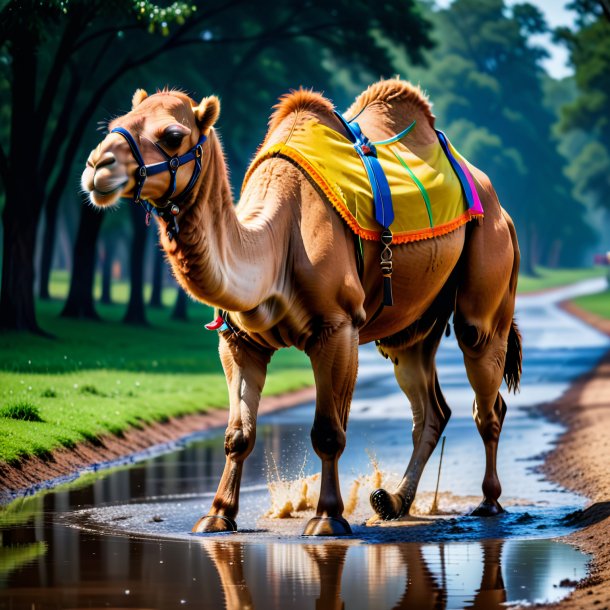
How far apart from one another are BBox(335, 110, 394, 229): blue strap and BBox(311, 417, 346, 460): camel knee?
5.02 ft

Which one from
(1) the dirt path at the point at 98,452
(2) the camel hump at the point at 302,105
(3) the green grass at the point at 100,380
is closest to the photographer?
(2) the camel hump at the point at 302,105

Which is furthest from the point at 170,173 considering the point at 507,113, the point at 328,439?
the point at 507,113

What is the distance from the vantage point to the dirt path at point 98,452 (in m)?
11.8

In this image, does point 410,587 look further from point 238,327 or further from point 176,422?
point 176,422

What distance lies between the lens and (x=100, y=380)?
20.6m

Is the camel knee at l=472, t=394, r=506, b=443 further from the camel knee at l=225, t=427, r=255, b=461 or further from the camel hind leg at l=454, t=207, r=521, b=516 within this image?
the camel knee at l=225, t=427, r=255, b=461

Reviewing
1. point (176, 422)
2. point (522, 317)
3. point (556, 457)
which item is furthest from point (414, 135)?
point (522, 317)

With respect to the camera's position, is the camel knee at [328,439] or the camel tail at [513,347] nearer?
the camel knee at [328,439]

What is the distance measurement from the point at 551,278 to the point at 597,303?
121 feet

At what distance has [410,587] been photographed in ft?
24.4

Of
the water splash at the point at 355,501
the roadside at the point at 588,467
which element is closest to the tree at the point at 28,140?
the roadside at the point at 588,467

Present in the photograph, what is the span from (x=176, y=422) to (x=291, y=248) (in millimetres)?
9182

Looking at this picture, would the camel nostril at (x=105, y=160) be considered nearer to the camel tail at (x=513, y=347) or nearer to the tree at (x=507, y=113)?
the camel tail at (x=513, y=347)

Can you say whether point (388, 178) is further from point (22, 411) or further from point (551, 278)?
point (551, 278)
